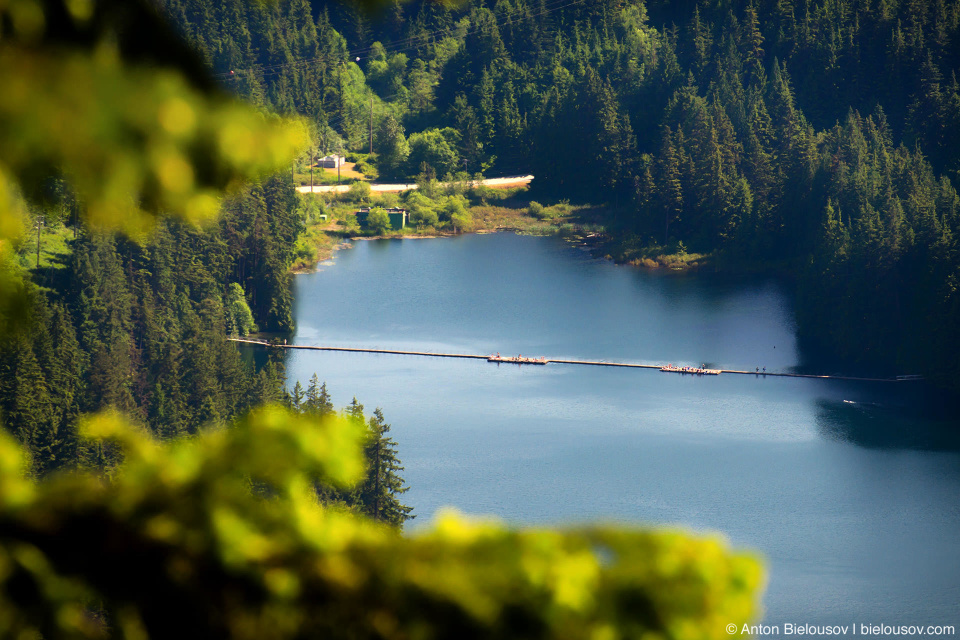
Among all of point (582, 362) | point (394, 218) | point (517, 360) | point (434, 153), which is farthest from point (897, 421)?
point (434, 153)

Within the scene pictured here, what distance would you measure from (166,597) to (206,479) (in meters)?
0.29

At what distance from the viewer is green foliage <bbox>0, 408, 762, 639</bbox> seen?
233cm

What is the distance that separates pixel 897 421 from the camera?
4028cm

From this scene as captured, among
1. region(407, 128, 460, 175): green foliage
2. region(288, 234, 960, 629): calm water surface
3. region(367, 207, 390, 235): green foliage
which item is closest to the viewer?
region(288, 234, 960, 629): calm water surface

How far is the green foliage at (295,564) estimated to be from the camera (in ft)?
7.64

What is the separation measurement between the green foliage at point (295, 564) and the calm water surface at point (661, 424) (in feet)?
88.0

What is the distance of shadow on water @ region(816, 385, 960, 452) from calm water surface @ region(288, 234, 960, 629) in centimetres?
10

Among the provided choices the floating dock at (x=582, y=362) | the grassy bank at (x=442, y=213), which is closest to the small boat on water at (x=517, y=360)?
the floating dock at (x=582, y=362)

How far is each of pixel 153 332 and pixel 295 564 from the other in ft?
148

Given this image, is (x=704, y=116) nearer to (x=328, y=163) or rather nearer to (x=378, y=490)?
(x=328, y=163)

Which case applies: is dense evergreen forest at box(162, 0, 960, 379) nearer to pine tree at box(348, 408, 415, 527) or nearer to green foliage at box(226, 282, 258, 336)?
green foliage at box(226, 282, 258, 336)

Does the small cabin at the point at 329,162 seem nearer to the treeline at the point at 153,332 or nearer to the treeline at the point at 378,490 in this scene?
the treeline at the point at 153,332

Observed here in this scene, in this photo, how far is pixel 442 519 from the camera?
8.04 ft

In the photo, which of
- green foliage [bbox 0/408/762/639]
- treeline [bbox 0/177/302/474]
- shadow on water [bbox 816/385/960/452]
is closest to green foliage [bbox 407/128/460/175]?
treeline [bbox 0/177/302/474]
